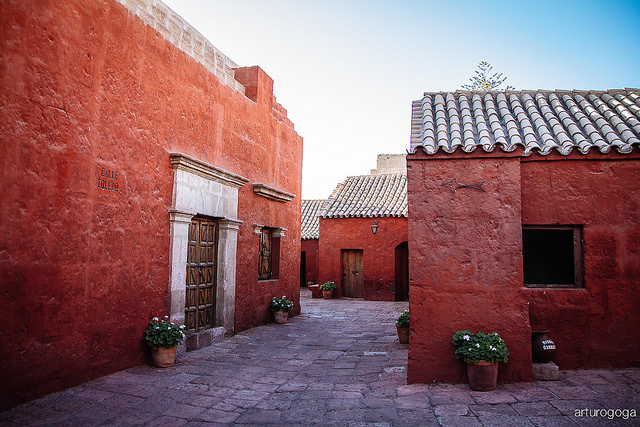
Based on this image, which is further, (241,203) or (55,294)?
(241,203)

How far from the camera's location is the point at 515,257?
17.9 ft

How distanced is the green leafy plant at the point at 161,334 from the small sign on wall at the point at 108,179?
6.36 feet

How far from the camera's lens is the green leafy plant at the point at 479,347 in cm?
497

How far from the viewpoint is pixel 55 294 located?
479 centimetres

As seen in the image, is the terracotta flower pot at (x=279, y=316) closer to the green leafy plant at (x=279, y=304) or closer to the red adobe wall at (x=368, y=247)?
the green leafy plant at (x=279, y=304)

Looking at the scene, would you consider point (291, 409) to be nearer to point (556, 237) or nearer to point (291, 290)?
point (556, 237)

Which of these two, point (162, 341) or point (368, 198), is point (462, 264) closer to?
point (162, 341)

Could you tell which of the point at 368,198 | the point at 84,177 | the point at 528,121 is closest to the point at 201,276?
the point at 84,177

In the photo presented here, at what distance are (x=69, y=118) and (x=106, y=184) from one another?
90 centimetres

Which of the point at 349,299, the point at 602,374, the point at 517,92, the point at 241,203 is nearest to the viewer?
the point at 602,374

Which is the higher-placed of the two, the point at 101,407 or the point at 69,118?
the point at 69,118

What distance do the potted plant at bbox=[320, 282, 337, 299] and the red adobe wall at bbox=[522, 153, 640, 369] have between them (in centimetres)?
1204

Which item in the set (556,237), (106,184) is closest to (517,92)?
(556,237)

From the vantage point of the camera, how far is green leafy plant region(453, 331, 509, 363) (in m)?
4.97
